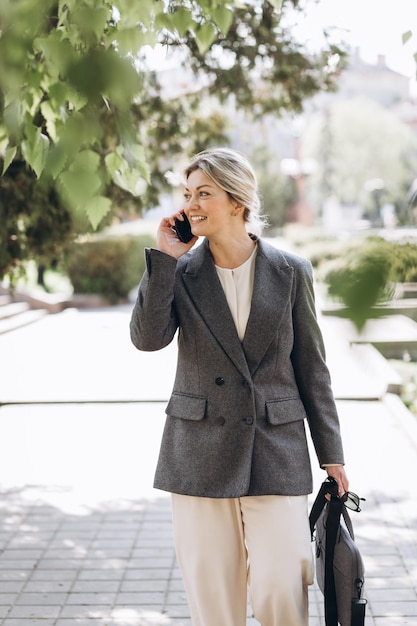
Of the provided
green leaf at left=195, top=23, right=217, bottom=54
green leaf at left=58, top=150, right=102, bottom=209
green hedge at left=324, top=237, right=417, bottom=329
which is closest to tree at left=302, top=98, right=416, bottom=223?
green leaf at left=195, top=23, right=217, bottom=54

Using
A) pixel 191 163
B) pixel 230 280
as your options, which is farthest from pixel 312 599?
pixel 191 163

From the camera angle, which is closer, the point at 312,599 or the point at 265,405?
the point at 265,405

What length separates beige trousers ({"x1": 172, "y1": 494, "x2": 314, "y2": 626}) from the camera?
305 cm

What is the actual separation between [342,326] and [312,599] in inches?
150

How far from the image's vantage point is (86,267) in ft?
76.6

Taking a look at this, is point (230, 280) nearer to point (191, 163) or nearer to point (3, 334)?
point (191, 163)

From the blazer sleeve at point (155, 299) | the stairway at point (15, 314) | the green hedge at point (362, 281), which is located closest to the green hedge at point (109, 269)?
the stairway at point (15, 314)

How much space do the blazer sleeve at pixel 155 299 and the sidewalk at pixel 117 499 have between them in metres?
0.70

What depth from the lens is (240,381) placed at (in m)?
3.14

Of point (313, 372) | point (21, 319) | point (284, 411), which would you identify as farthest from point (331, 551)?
point (21, 319)

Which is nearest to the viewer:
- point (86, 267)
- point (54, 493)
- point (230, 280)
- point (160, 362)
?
point (230, 280)

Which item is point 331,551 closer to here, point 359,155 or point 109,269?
point 109,269

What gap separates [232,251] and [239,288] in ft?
0.46

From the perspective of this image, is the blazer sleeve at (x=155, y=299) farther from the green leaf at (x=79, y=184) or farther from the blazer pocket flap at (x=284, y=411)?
the green leaf at (x=79, y=184)
